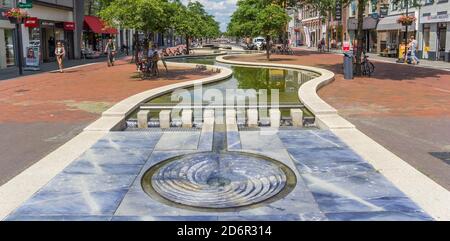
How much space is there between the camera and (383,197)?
5.42 metres

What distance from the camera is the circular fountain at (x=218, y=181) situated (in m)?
5.38

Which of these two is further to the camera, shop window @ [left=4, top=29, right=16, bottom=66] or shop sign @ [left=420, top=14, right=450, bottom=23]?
shop sign @ [left=420, top=14, right=450, bottom=23]

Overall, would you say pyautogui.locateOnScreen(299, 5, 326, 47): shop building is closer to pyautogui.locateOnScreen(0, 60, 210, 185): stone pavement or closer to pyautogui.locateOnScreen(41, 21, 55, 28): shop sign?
pyautogui.locateOnScreen(41, 21, 55, 28): shop sign

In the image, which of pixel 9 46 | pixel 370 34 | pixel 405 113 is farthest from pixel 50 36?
pixel 370 34

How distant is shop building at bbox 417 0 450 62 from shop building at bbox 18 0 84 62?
95.0 feet

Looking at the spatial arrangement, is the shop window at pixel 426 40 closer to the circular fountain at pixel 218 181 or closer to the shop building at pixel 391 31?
the shop building at pixel 391 31

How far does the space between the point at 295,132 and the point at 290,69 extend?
1792 centimetres

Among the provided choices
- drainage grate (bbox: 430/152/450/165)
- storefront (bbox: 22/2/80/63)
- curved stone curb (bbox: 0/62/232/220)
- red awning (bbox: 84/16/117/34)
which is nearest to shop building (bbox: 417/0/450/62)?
drainage grate (bbox: 430/152/450/165)

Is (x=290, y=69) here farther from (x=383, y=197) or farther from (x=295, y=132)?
(x=383, y=197)

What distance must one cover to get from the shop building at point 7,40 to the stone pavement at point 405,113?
2115 centimetres

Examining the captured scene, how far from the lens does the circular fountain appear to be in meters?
5.38

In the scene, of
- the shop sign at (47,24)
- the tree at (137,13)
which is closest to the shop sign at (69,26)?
the shop sign at (47,24)

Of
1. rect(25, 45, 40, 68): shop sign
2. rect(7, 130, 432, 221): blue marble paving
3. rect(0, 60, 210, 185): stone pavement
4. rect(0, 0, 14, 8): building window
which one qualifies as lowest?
rect(7, 130, 432, 221): blue marble paving

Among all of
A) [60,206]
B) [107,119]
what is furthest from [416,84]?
[60,206]
